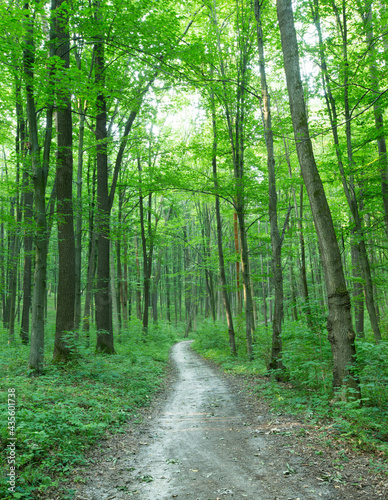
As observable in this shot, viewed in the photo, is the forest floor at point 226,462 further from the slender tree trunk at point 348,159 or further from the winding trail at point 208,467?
the slender tree trunk at point 348,159

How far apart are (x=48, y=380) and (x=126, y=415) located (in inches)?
72.5

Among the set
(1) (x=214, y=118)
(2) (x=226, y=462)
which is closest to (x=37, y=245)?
(2) (x=226, y=462)

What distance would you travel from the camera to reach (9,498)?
2674mm

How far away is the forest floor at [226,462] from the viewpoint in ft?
10.2

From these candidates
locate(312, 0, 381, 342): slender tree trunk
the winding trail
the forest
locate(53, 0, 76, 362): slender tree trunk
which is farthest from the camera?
locate(312, 0, 381, 342): slender tree trunk

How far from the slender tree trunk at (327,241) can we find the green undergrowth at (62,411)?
398cm

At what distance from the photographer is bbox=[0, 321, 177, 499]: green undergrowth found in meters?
3.24

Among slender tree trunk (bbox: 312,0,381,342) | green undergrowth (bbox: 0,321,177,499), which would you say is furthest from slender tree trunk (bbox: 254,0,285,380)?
green undergrowth (bbox: 0,321,177,499)

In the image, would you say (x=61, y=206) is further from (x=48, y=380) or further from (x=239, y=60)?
(x=239, y=60)

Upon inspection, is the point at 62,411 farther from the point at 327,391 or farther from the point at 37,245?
the point at 327,391

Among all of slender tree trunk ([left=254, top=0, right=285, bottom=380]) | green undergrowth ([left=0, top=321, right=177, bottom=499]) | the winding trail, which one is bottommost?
the winding trail

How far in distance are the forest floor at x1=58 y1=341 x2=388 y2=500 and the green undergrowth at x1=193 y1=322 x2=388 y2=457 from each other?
0.78ft

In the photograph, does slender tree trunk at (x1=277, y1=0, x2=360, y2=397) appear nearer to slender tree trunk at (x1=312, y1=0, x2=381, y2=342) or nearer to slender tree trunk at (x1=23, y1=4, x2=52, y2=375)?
slender tree trunk at (x1=312, y1=0, x2=381, y2=342)

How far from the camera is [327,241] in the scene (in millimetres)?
5332
